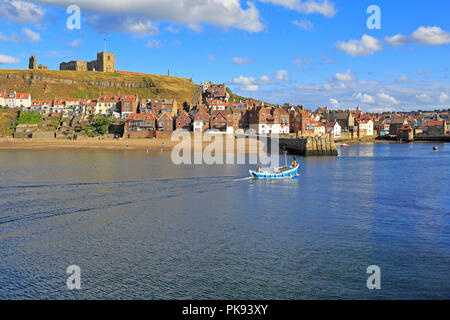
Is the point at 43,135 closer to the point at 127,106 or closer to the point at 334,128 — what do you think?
the point at 127,106

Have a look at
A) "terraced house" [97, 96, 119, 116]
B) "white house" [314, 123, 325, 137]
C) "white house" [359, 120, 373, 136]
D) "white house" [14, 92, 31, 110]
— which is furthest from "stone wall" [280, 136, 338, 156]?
"white house" [14, 92, 31, 110]

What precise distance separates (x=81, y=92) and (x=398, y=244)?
534ft

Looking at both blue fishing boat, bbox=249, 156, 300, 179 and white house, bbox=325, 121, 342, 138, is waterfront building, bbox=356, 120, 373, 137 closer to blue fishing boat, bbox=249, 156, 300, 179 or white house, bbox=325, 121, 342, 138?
white house, bbox=325, 121, 342, 138

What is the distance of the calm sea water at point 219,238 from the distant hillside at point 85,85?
427ft

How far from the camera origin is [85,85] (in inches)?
6875

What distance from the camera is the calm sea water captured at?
17734 millimetres

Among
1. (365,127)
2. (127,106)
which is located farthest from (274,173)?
(365,127)

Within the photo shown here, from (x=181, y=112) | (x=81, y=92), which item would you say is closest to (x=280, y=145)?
(x=181, y=112)

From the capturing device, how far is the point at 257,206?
33.8 meters

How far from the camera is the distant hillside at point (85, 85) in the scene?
166000 mm

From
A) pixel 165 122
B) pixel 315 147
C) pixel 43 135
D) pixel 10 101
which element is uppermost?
pixel 10 101

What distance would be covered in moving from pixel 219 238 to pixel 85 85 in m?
165

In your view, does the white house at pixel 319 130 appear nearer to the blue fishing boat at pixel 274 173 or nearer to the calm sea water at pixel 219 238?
the blue fishing boat at pixel 274 173

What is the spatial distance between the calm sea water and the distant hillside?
13012 cm
